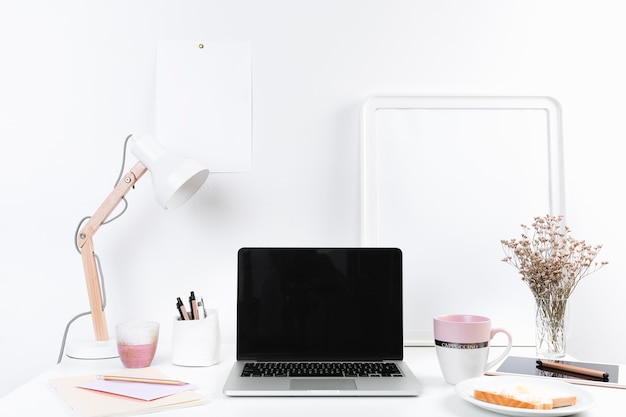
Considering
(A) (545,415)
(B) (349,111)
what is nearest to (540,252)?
(A) (545,415)

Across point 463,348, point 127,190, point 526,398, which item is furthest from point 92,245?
point 526,398

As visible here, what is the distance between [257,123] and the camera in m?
1.38

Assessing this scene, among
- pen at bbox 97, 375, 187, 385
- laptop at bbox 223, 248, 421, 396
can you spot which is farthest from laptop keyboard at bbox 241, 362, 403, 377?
pen at bbox 97, 375, 187, 385

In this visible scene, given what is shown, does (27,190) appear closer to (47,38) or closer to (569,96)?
(47,38)

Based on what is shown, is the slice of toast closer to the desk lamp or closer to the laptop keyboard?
the laptop keyboard

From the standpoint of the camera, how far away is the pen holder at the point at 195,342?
112cm

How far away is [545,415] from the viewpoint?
0.82 m

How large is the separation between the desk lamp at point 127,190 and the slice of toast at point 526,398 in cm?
70

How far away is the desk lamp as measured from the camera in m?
1.18

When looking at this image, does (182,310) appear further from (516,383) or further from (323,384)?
(516,383)

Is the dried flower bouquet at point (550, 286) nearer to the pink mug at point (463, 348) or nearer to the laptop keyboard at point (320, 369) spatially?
the pink mug at point (463, 348)

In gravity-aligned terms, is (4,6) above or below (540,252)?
above

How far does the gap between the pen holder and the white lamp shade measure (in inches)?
10.0

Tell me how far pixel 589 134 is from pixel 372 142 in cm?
53
